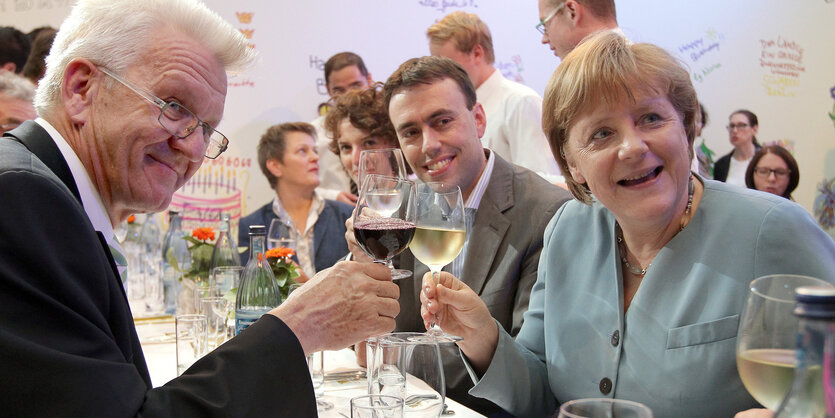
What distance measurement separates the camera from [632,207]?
1.66m

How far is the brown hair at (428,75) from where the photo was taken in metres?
2.74

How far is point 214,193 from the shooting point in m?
5.62

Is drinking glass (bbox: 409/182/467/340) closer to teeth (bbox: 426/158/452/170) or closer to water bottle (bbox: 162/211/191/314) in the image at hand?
teeth (bbox: 426/158/452/170)

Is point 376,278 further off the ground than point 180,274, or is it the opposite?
point 376,278

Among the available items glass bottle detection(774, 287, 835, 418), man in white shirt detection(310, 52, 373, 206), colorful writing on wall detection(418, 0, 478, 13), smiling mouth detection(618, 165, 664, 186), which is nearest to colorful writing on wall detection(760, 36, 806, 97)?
colorful writing on wall detection(418, 0, 478, 13)

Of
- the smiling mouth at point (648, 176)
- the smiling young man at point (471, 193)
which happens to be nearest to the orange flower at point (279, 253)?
the smiling young man at point (471, 193)

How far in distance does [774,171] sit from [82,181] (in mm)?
4998

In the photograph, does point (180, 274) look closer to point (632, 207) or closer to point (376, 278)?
point (376, 278)

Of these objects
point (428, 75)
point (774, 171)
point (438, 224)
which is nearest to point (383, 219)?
point (438, 224)

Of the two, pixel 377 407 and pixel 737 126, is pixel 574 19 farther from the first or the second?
pixel 377 407

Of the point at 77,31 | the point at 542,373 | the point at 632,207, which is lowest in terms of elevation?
the point at 542,373

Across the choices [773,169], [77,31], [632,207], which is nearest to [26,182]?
[77,31]

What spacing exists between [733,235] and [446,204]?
66 cm

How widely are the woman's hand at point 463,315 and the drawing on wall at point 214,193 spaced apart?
4130mm
